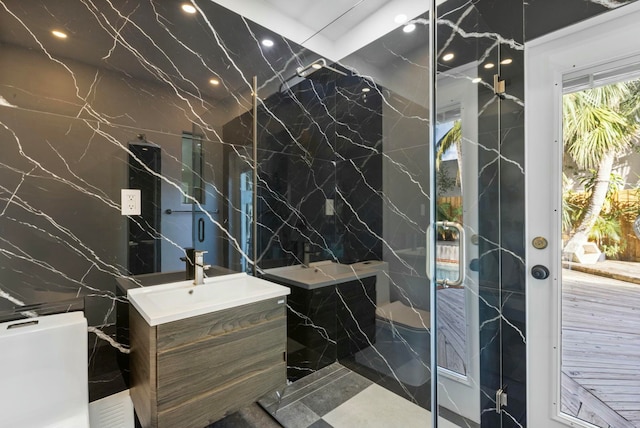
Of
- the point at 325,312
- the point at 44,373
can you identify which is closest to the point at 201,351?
the point at 44,373

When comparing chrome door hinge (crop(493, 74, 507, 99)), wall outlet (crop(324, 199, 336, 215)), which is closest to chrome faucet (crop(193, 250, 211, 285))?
wall outlet (crop(324, 199, 336, 215))

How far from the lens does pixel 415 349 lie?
1.85m

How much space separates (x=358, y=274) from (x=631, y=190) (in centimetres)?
154

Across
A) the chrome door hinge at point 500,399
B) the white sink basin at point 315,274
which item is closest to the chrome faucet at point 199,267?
the white sink basin at point 315,274

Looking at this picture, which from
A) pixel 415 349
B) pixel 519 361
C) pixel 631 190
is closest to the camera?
pixel 631 190

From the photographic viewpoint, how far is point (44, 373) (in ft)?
4.00

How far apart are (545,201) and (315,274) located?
1.56 meters

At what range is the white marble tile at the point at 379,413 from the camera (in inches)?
68.9

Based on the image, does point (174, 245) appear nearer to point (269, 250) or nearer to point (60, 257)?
point (60, 257)

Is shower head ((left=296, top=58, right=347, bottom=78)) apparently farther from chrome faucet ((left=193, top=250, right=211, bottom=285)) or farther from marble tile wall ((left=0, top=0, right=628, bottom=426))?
chrome faucet ((left=193, top=250, right=211, bottom=285))

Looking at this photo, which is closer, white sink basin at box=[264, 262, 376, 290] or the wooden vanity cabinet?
the wooden vanity cabinet

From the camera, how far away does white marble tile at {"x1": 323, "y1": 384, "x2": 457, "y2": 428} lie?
1.75 m

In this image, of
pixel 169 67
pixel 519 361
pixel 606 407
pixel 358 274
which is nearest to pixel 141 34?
pixel 169 67

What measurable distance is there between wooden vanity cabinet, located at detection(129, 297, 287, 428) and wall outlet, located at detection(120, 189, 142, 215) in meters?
0.51
